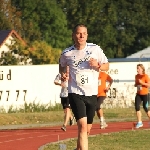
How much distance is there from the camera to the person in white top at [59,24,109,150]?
43.9 feet

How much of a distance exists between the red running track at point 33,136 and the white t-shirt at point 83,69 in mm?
4746

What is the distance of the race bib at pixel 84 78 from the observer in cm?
1343

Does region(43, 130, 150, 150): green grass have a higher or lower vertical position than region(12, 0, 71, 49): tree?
lower

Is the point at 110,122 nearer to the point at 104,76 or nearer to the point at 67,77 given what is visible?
the point at 104,76

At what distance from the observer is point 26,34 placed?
3155 inches

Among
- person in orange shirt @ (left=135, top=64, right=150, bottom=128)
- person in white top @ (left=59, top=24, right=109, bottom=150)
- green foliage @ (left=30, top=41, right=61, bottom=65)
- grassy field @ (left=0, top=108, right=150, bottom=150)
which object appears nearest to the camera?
person in white top @ (left=59, top=24, right=109, bottom=150)

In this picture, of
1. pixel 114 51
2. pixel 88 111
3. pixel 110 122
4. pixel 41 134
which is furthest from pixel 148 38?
pixel 88 111

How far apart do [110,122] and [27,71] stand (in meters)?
7.98

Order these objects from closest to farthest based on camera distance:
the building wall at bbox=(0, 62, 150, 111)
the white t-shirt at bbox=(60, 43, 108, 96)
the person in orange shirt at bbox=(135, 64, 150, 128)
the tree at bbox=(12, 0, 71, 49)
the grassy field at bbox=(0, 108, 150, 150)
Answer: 1. the white t-shirt at bbox=(60, 43, 108, 96)
2. the grassy field at bbox=(0, 108, 150, 150)
3. the person in orange shirt at bbox=(135, 64, 150, 128)
4. the building wall at bbox=(0, 62, 150, 111)
5. the tree at bbox=(12, 0, 71, 49)

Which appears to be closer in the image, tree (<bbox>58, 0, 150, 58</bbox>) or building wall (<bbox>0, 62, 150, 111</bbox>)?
building wall (<bbox>0, 62, 150, 111</bbox>)

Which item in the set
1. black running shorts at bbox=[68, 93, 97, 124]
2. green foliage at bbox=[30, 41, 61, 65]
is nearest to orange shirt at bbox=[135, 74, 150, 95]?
black running shorts at bbox=[68, 93, 97, 124]

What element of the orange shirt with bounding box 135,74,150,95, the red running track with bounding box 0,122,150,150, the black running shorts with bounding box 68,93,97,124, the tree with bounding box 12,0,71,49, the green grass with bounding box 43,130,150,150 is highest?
the tree with bounding box 12,0,71,49

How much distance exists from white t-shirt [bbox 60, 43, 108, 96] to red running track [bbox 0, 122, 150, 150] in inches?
187

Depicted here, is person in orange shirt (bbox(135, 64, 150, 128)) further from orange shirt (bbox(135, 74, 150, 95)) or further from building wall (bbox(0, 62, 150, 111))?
building wall (bbox(0, 62, 150, 111))
